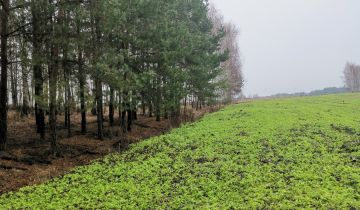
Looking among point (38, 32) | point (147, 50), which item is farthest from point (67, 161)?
Answer: point (147, 50)

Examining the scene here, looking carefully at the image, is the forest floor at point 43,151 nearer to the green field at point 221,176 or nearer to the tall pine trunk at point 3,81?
the tall pine trunk at point 3,81

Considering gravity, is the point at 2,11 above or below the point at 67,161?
above

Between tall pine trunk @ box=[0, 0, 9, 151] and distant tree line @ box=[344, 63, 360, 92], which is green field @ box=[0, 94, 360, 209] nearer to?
tall pine trunk @ box=[0, 0, 9, 151]

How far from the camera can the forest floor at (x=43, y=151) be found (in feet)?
44.3

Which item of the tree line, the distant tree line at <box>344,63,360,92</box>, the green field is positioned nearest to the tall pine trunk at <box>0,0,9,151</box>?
the tree line

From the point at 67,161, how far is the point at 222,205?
9202mm

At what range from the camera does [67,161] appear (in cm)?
1614

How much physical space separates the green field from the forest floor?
1.16 meters

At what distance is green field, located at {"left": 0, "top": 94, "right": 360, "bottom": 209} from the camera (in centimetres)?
984

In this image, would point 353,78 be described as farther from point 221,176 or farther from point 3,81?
point 3,81

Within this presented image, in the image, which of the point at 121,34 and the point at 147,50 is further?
the point at 147,50

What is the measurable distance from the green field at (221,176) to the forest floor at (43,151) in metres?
1.16

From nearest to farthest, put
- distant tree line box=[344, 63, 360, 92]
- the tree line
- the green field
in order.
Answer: the green field < the tree line < distant tree line box=[344, 63, 360, 92]

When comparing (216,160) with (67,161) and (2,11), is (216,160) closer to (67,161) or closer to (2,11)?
(67,161)
